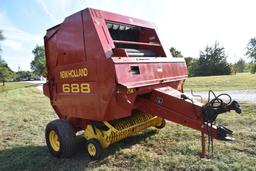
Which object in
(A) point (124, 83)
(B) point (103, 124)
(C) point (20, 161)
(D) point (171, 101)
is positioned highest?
(A) point (124, 83)

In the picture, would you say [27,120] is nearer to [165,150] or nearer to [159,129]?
[159,129]

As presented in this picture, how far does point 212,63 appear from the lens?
44.6 metres

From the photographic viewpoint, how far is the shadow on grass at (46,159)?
4.28 meters

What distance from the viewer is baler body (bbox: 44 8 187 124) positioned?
380 centimetres

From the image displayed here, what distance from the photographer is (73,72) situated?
14.7ft

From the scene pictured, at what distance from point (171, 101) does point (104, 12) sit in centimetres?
186

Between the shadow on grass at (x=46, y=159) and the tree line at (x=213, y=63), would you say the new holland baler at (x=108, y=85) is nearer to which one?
the shadow on grass at (x=46, y=159)

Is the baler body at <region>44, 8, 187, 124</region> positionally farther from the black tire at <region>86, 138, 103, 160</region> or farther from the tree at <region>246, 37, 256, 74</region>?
the tree at <region>246, 37, 256, 74</region>

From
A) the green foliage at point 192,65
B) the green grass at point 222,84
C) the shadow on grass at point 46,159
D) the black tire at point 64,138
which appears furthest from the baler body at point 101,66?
Result: the green foliage at point 192,65

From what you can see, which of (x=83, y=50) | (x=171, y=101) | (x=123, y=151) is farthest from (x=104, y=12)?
(x=123, y=151)

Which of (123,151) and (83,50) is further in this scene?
(123,151)

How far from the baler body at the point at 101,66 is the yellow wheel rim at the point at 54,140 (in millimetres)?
402

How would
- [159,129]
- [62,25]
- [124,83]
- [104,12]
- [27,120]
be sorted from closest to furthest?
[124,83] < [104,12] < [62,25] < [159,129] < [27,120]

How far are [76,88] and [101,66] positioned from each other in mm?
877
